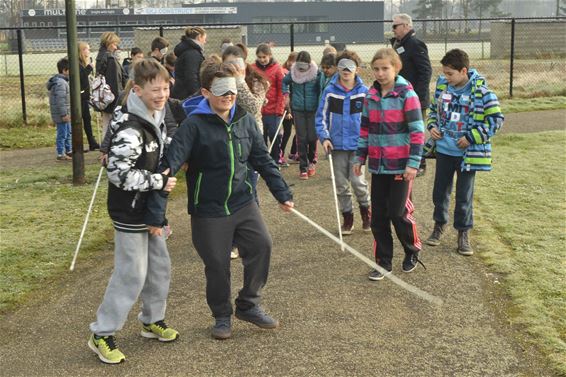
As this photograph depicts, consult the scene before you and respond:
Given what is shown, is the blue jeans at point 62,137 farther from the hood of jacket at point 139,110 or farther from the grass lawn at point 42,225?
the hood of jacket at point 139,110

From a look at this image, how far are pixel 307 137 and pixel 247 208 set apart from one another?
4967 mm

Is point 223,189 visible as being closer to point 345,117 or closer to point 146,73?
point 146,73

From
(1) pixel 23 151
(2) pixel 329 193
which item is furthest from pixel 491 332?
(1) pixel 23 151

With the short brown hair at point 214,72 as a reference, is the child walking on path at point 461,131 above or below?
below

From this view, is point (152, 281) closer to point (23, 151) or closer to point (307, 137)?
point (307, 137)

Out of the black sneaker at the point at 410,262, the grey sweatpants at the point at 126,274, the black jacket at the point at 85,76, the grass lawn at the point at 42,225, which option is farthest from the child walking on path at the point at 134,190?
the black jacket at the point at 85,76

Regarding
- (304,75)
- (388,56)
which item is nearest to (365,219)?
(388,56)

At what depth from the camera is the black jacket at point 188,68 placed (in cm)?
945

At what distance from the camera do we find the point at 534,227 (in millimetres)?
7449

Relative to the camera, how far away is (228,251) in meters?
4.79

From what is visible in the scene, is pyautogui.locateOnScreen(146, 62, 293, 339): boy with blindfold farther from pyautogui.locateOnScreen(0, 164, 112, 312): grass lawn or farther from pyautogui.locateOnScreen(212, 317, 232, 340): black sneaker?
pyautogui.locateOnScreen(0, 164, 112, 312): grass lawn

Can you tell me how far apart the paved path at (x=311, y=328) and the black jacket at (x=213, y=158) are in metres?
0.89

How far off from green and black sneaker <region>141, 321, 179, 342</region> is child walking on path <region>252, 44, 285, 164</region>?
200 inches

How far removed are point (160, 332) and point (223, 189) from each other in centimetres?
100
